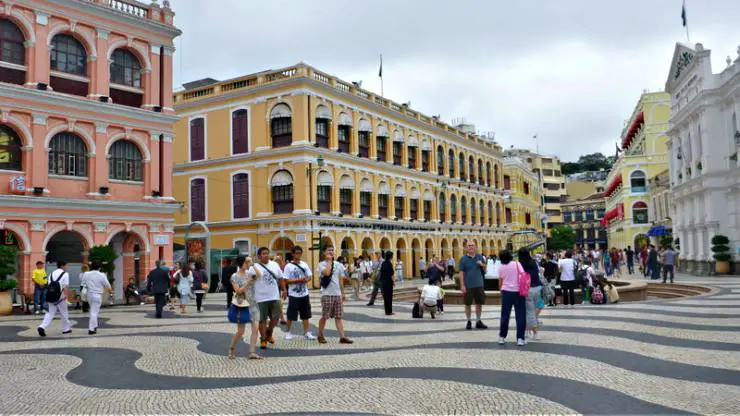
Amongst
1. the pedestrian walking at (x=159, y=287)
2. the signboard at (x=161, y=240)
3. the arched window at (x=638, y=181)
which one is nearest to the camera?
the pedestrian walking at (x=159, y=287)

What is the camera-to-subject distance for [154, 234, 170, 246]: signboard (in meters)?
26.6

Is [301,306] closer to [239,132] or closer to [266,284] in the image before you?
[266,284]

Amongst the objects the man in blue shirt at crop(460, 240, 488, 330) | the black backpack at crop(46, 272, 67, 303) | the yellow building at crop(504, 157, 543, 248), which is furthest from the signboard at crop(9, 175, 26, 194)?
the yellow building at crop(504, 157, 543, 248)

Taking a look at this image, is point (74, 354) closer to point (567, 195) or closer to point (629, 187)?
point (629, 187)

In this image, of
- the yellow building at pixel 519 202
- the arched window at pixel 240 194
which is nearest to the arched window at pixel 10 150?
the arched window at pixel 240 194

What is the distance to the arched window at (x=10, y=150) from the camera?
22.2m

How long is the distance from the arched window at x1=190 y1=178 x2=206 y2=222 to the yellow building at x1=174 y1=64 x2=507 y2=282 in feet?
0.25

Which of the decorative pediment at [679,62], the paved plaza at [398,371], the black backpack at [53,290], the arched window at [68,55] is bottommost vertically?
the paved plaza at [398,371]

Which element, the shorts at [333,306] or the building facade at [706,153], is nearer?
the shorts at [333,306]

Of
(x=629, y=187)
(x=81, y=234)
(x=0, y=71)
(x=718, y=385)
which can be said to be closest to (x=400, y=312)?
(x=718, y=385)

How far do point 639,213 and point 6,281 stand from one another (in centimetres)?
6144

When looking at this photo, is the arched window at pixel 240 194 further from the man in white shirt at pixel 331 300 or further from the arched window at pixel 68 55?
the man in white shirt at pixel 331 300

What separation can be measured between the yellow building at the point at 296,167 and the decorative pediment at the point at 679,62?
18.6 meters

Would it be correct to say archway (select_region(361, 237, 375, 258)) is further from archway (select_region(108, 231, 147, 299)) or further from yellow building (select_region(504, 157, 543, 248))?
yellow building (select_region(504, 157, 543, 248))
